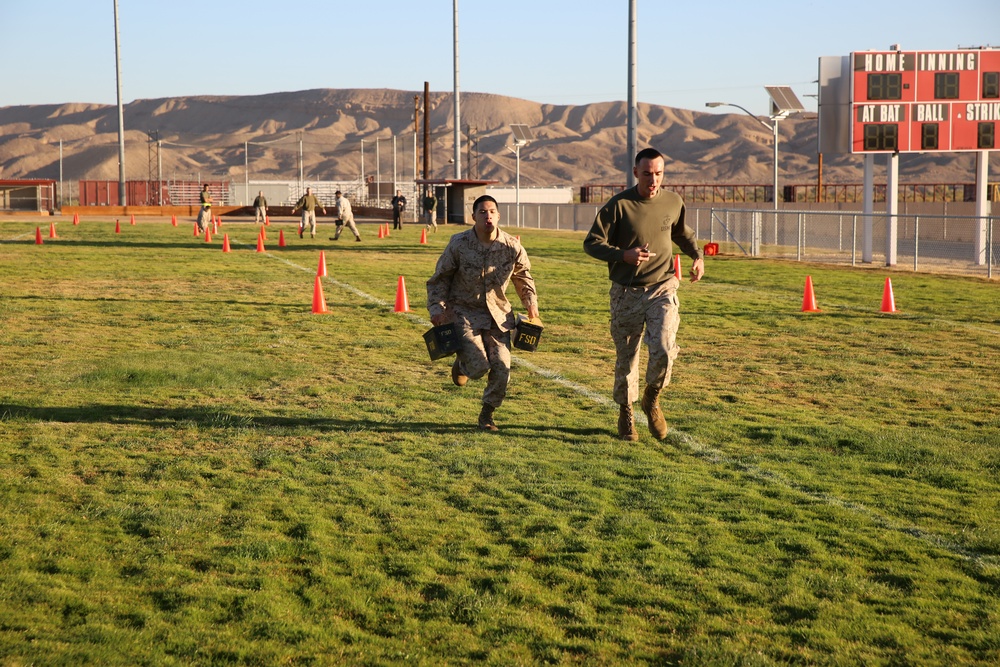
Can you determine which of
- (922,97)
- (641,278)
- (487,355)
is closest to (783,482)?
(641,278)

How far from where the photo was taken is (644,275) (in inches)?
314

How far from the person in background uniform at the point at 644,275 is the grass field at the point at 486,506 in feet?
1.41

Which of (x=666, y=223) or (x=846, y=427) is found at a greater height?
(x=666, y=223)

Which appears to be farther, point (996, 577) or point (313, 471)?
point (313, 471)

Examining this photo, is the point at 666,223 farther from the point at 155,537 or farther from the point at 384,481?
the point at 155,537

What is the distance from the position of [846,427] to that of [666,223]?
2156 millimetres

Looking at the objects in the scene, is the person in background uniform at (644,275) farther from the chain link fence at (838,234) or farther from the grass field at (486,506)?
the chain link fence at (838,234)

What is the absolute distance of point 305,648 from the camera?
439cm

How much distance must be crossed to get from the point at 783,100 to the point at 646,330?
1881 inches

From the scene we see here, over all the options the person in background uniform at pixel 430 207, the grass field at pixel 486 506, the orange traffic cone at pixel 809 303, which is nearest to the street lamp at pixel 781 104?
the person in background uniform at pixel 430 207

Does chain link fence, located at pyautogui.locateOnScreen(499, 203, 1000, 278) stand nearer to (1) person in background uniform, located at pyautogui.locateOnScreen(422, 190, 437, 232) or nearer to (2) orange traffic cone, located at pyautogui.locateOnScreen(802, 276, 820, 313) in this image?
(2) orange traffic cone, located at pyautogui.locateOnScreen(802, 276, 820, 313)

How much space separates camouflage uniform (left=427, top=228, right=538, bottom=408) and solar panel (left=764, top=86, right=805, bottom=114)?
4515 cm

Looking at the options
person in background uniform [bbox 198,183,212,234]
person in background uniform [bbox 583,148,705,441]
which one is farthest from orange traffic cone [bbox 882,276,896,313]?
person in background uniform [bbox 198,183,212,234]

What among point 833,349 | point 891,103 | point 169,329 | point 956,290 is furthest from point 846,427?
point 891,103
